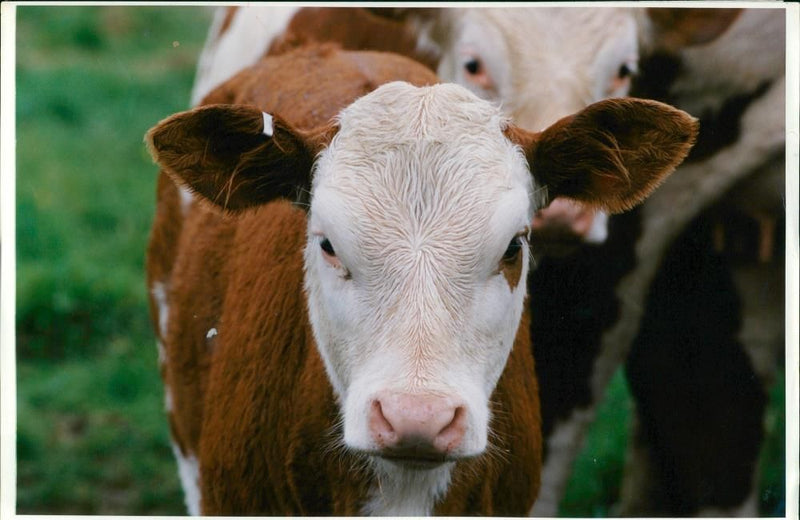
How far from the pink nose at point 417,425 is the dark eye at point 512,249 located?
0.43 meters

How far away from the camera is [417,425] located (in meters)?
2.61

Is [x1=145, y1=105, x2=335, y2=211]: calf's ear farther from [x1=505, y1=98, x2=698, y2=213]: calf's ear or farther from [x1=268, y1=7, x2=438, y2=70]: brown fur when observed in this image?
[x1=268, y1=7, x2=438, y2=70]: brown fur

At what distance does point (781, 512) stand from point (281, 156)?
82.1 inches

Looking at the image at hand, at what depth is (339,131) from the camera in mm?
3049

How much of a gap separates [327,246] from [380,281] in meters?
0.19

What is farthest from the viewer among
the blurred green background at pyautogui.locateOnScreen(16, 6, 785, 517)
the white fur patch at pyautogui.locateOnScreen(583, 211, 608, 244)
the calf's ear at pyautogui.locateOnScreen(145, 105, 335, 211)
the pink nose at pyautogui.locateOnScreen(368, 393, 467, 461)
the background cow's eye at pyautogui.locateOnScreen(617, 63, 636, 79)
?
the blurred green background at pyautogui.locateOnScreen(16, 6, 785, 517)

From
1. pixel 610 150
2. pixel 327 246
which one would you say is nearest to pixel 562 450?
pixel 610 150

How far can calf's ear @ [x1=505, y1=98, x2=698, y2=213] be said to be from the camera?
9.80 ft

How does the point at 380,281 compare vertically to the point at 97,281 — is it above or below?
above

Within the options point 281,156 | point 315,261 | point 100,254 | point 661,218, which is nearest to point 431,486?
point 315,261

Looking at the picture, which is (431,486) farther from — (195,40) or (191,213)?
(195,40)

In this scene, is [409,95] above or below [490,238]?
above

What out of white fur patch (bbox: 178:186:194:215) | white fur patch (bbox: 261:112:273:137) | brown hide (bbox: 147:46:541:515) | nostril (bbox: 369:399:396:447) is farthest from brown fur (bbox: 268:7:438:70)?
nostril (bbox: 369:399:396:447)

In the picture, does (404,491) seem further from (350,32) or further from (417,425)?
(350,32)
